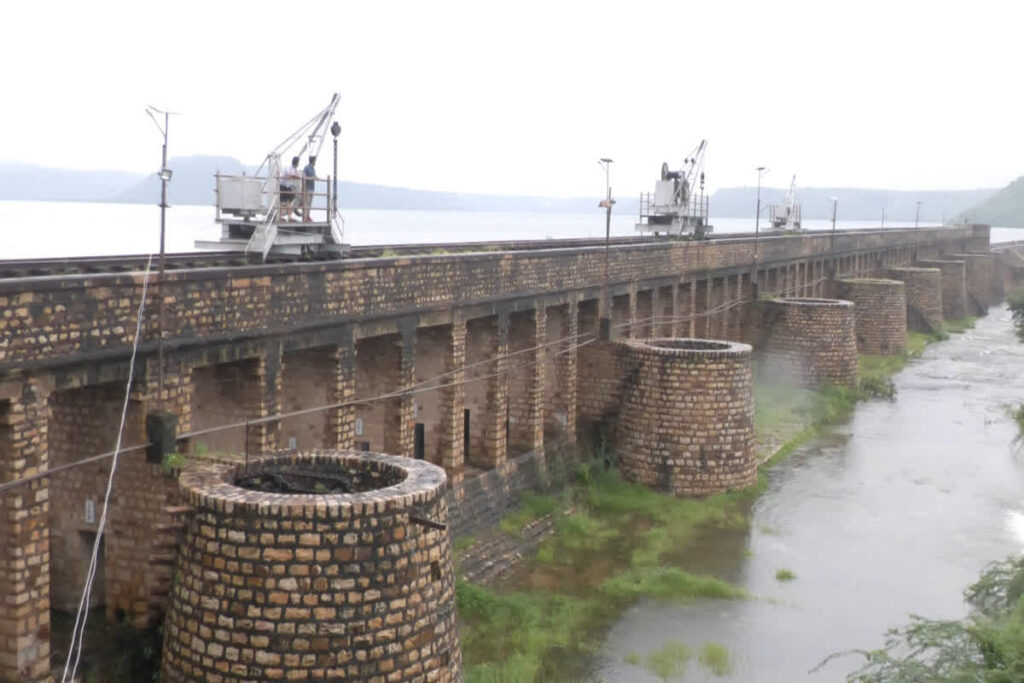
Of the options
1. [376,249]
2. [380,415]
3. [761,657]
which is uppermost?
[376,249]

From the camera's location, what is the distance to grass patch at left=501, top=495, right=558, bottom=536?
61.7 feet

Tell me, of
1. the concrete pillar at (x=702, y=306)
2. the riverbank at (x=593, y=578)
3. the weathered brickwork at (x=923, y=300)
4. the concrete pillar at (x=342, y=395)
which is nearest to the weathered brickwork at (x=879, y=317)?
the weathered brickwork at (x=923, y=300)

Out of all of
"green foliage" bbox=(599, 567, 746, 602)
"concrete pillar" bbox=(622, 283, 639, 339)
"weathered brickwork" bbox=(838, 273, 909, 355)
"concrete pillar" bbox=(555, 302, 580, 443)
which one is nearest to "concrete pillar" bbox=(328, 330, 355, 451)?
"green foliage" bbox=(599, 567, 746, 602)

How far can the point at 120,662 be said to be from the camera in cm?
1148

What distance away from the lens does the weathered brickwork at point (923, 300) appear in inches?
2108

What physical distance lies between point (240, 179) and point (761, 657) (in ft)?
30.5

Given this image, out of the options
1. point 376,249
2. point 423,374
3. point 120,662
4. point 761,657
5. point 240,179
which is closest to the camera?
point 120,662

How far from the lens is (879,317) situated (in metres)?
44.0

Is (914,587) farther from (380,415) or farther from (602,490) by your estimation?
(380,415)

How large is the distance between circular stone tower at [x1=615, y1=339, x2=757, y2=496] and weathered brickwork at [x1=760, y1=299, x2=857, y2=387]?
1215cm

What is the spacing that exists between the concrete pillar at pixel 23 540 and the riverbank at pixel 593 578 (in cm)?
482

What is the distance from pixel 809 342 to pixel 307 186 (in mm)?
19602

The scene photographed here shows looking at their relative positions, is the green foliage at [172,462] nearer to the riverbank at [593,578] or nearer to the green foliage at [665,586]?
the riverbank at [593,578]

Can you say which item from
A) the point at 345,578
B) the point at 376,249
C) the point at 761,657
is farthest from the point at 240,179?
the point at 761,657
